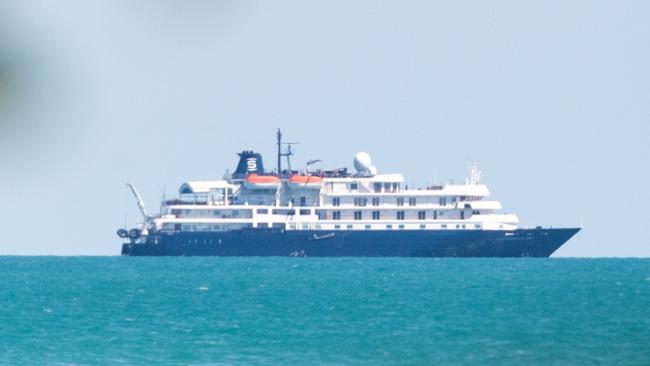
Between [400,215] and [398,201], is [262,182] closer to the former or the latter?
[398,201]

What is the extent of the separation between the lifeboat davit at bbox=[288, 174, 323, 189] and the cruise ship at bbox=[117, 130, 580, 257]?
0.24 feet

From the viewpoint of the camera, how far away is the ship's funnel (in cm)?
12581

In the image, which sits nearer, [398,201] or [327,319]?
[327,319]

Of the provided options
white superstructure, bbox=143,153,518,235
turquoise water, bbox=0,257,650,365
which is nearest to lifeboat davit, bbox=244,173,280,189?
white superstructure, bbox=143,153,518,235

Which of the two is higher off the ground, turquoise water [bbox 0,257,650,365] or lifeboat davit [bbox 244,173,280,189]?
lifeboat davit [bbox 244,173,280,189]

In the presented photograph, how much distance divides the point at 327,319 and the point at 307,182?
213ft

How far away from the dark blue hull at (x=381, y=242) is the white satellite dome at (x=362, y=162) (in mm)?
8697

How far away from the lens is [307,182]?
12131 cm

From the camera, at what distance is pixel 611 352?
44.5 metres

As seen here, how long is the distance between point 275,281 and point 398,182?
37649mm

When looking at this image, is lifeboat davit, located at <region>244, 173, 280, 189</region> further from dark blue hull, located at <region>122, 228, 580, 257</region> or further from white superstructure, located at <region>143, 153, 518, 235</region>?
dark blue hull, located at <region>122, 228, 580, 257</region>

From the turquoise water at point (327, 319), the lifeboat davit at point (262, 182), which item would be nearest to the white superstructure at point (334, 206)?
the lifeboat davit at point (262, 182)

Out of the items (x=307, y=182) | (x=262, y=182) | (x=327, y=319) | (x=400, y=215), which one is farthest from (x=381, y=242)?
(x=327, y=319)

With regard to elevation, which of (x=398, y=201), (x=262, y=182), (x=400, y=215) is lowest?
(x=400, y=215)
